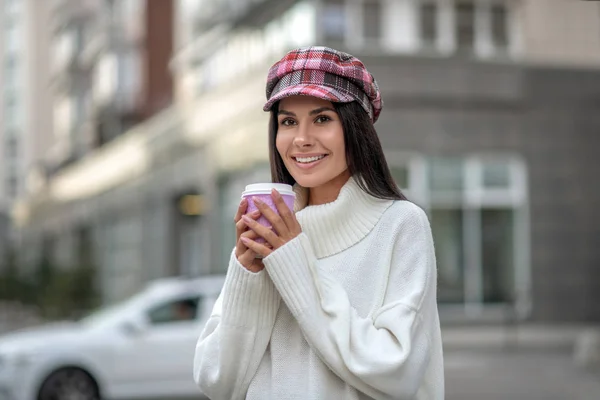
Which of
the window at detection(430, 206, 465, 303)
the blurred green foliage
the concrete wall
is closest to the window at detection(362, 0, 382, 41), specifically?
the concrete wall

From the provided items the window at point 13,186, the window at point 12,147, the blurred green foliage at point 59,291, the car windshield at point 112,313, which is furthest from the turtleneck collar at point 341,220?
the window at point 13,186

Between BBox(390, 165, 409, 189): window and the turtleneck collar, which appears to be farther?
BBox(390, 165, 409, 189): window

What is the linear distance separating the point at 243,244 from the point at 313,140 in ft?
1.12

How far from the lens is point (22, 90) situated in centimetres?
7919

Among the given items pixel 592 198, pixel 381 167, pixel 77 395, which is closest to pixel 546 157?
pixel 592 198

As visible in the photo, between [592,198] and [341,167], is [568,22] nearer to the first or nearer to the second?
[592,198]

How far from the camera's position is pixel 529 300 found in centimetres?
2808

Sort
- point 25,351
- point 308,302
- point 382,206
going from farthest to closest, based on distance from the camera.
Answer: point 25,351, point 382,206, point 308,302

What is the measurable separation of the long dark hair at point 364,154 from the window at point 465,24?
87.3 feet

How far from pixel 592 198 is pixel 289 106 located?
2718 cm

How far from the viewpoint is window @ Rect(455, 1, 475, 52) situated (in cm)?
2902

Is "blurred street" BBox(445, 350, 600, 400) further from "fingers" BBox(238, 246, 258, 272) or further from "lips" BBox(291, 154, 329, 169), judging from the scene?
"fingers" BBox(238, 246, 258, 272)

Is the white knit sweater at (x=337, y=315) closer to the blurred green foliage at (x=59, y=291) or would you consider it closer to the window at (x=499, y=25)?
the blurred green foliage at (x=59, y=291)

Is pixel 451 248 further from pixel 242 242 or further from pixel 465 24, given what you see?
pixel 242 242
